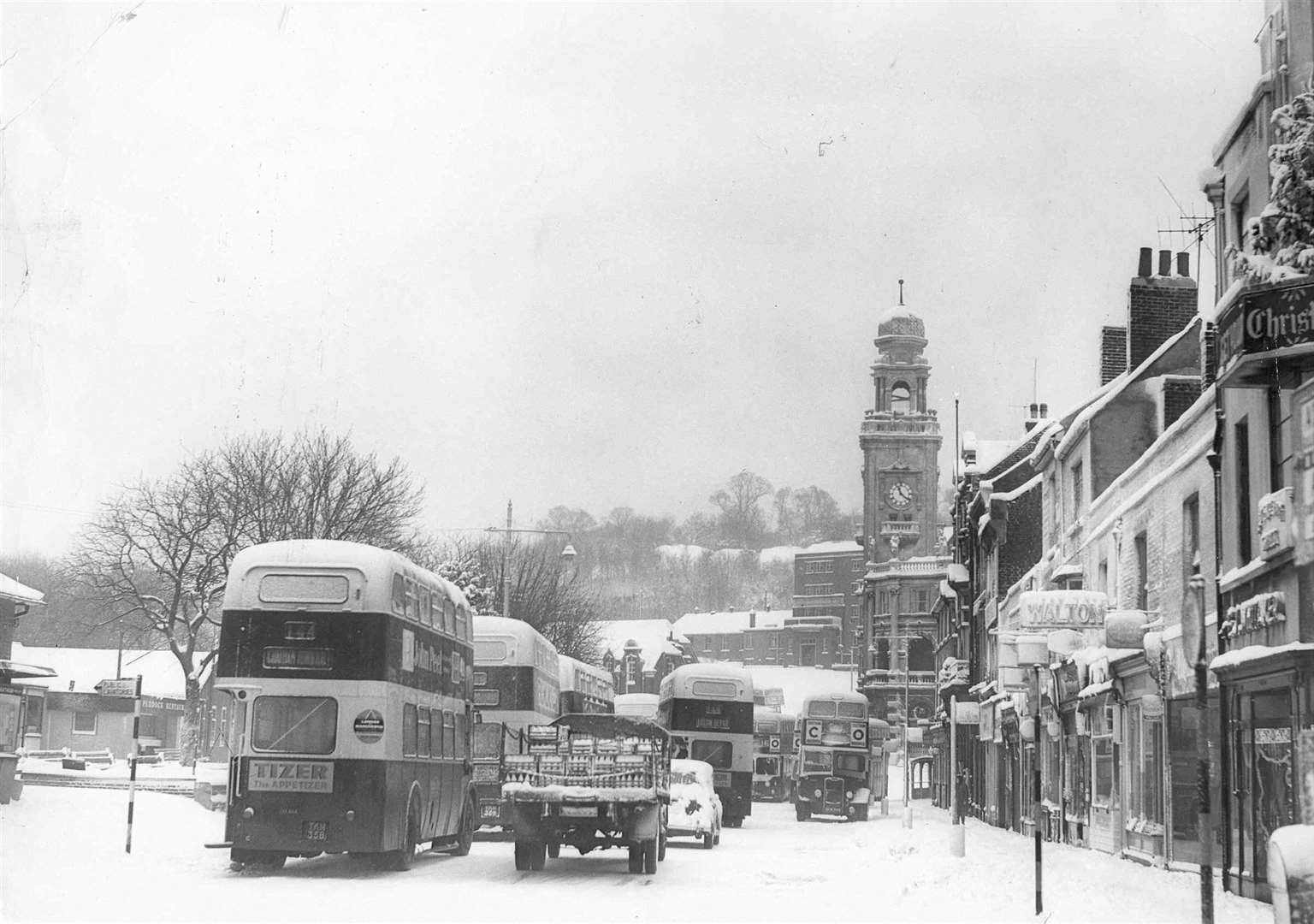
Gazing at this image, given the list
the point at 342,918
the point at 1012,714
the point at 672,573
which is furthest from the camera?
the point at 672,573

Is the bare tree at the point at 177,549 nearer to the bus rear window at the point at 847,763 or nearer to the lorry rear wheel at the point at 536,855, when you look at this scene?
the bus rear window at the point at 847,763

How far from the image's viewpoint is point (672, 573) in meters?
183

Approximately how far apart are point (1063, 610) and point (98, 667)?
71.1 meters

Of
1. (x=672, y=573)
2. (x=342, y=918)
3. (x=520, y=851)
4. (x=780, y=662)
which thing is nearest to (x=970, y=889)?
(x=520, y=851)

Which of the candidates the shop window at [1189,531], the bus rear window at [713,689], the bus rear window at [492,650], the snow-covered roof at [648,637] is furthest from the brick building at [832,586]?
the shop window at [1189,531]

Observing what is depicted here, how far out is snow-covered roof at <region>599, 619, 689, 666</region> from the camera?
149 metres

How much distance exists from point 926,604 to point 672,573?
201ft

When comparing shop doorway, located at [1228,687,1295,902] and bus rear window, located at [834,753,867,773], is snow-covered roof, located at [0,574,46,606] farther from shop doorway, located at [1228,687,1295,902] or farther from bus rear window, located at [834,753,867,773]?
shop doorway, located at [1228,687,1295,902]

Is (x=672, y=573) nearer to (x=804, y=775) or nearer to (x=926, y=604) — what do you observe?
(x=926, y=604)

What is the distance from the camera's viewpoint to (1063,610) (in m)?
29.5

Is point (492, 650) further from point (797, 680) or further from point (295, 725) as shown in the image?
point (797, 680)

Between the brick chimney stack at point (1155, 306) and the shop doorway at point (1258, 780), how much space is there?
18977 mm

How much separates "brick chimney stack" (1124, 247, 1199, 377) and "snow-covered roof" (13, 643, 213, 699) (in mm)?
55744

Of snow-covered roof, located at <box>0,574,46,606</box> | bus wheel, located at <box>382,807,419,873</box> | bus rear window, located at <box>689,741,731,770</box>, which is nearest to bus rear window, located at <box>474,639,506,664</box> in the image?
bus wheel, located at <box>382,807,419,873</box>
